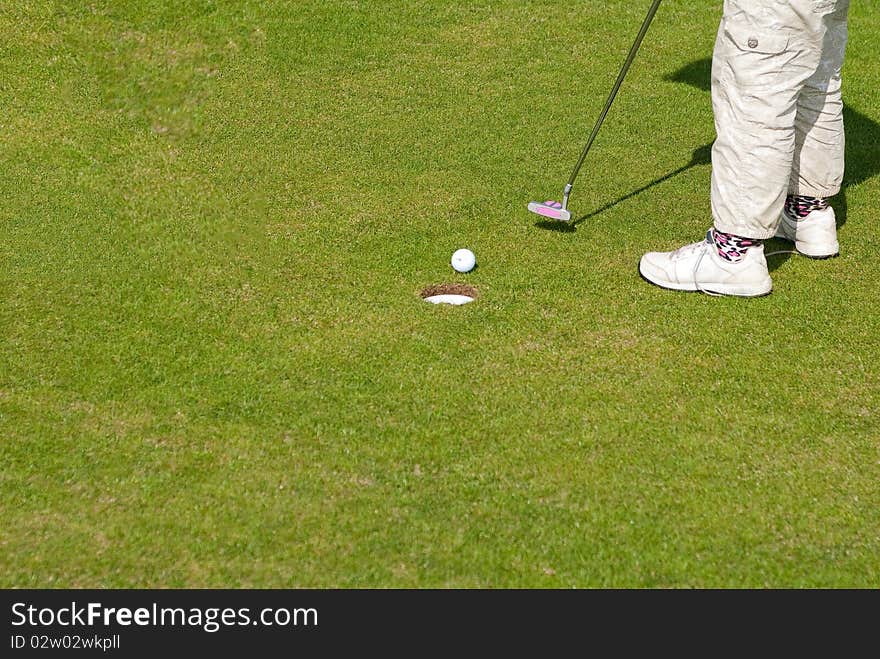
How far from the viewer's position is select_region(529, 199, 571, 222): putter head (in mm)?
5176

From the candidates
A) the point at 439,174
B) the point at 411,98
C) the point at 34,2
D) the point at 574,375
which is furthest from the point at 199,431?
the point at 34,2

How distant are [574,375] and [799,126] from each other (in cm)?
198

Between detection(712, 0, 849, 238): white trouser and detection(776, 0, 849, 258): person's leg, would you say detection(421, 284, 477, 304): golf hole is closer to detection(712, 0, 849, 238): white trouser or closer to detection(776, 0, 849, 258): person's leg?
detection(712, 0, 849, 238): white trouser

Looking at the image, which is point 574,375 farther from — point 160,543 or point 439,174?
point 439,174

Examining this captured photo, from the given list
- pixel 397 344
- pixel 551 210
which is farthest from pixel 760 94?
pixel 397 344

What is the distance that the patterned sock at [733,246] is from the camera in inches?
180

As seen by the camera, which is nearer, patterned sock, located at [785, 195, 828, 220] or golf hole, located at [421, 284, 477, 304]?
golf hole, located at [421, 284, 477, 304]

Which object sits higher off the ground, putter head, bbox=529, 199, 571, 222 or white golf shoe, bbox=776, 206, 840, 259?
putter head, bbox=529, 199, 571, 222

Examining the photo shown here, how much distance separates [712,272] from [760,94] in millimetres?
851

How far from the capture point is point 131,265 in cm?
491

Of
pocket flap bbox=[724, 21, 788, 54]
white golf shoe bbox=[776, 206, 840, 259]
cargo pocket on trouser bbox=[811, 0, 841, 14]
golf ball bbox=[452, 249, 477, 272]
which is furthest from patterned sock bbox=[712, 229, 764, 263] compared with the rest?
golf ball bbox=[452, 249, 477, 272]

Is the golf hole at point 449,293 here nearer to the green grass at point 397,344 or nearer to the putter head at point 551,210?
the green grass at point 397,344

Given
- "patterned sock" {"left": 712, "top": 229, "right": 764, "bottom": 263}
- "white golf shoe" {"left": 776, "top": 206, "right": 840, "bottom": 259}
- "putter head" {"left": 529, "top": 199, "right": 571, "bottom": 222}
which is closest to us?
"patterned sock" {"left": 712, "top": 229, "right": 764, "bottom": 263}

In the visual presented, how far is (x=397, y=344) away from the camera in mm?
4246
